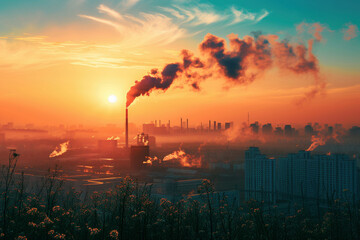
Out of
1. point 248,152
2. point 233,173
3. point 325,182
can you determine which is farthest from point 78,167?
point 325,182

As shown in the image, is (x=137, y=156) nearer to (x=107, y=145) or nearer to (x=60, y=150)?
(x=107, y=145)

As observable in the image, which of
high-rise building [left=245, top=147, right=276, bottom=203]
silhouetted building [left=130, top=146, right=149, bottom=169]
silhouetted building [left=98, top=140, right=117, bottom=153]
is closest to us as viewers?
high-rise building [left=245, top=147, right=276, bottom=203]

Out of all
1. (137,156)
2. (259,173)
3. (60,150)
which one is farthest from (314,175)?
(60,150)

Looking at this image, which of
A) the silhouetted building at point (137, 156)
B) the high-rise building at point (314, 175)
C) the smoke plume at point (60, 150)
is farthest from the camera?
the smoke plume at point (60, 150)

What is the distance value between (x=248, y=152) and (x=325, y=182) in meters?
18.1

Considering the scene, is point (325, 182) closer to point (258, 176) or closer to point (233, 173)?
point (258, 176)

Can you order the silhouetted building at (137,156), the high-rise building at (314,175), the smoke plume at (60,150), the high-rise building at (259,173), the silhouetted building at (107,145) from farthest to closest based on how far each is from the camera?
the silhouetted building at (107,145), the smoke plume at (60,150), the silhouetted building at (137,156), the high-rise building at (259,173), the high-rise building at (314,175)

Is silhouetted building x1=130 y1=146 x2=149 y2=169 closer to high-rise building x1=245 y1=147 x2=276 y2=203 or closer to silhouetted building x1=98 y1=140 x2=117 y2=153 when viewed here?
high-rise building x1=245 y1=147 x2=276 y2=203

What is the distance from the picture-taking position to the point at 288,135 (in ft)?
510

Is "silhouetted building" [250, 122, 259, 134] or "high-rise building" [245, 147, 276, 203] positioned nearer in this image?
"high-rise building" [245, 147, 276, 203]

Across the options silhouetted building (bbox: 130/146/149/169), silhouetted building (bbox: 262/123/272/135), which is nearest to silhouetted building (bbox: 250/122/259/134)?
silhouetted building (bbox: 262/123/272/135)

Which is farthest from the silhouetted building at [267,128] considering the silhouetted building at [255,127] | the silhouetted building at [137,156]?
the silhouetted building at [137,156]

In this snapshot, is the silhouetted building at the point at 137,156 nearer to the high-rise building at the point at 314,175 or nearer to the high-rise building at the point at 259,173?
the high-rise building at the point at 259,173

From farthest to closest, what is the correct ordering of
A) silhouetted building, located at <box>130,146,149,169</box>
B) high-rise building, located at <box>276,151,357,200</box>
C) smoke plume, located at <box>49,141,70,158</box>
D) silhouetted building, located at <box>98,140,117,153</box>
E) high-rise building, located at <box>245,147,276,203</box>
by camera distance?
silhouetted building, located at <box>98,140,117,153</box> → smoke plume, located at <box>49,141,70,158</box> → silhouetted building, located at <box>130,146,149,169</box> → high-rise building, located at <box>245,147,276,203</box> → high-rise building, located at <box>276,151,357,200</box>
